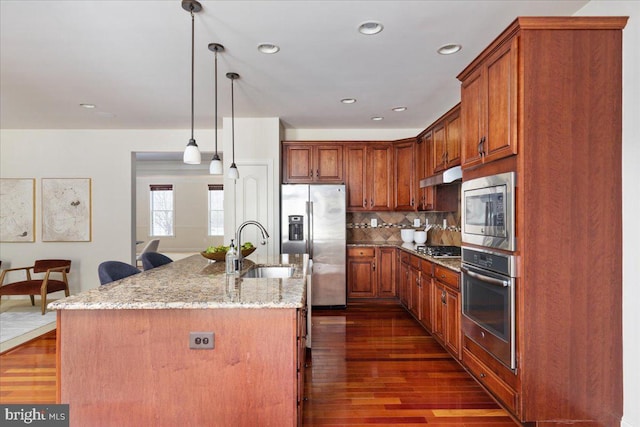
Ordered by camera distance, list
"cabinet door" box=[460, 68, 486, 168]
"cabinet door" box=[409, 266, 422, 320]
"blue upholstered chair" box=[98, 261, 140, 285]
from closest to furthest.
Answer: "blue upholstered chair" box=[98, 261, 140, 285]
"cabinet door" box=[460, 68, 486, 168]
"cabinet door" box=[409, 266, 422, 320]

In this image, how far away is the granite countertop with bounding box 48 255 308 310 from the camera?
1.56 m

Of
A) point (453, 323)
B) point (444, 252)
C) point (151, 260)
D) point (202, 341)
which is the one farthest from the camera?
point (444, 252)

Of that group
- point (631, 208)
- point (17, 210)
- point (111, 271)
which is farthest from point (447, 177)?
point (17, 210)

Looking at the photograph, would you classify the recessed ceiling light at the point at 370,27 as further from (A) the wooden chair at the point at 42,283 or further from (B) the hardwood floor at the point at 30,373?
(A) the wooden chair at the point at 42,283

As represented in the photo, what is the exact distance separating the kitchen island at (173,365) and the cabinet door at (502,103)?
1.57m

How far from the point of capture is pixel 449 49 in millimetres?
2834

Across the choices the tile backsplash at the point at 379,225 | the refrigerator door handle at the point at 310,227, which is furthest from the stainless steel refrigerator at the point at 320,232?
the tile backsplash at the point at 379,225

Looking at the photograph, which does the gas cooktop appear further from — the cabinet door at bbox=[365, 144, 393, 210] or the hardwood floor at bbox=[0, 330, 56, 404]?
the hardwood floor at bbox=[0, 330, 56, 404]

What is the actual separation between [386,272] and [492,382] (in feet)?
8.94

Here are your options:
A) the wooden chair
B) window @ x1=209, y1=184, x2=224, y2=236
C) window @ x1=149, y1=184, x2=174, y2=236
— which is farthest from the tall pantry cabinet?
window @ x1=149, y1=184, x2=174, y2=236

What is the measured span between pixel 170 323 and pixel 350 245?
11.8ft

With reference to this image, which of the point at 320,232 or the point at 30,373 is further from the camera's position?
the point at 320,232

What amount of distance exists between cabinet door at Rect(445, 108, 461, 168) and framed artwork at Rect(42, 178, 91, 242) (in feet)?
17.1

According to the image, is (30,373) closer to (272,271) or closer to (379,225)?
(272,271)
